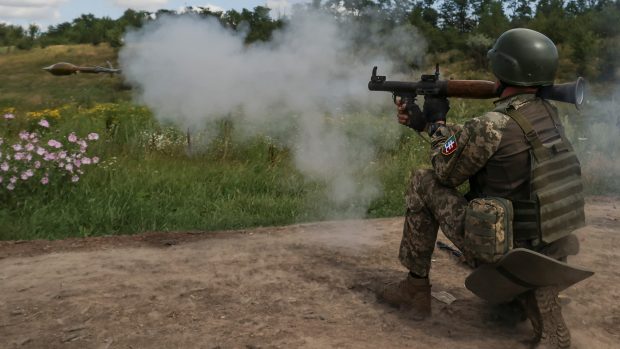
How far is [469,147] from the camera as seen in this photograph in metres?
3.25

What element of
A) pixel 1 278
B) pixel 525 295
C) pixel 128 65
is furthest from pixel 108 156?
pixel 525 295

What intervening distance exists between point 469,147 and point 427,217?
60 cm

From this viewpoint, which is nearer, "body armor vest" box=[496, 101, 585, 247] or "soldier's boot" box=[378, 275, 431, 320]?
"body armor vest" box=[496, 101, 585, 247]

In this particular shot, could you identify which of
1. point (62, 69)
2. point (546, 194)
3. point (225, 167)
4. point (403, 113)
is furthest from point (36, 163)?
point (546, 194)

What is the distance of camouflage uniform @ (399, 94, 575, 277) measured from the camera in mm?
3211

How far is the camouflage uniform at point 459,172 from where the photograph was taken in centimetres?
321

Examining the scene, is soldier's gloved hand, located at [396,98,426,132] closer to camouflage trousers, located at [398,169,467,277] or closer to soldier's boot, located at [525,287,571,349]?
camouflage trousers, located at [398,169,467,277]

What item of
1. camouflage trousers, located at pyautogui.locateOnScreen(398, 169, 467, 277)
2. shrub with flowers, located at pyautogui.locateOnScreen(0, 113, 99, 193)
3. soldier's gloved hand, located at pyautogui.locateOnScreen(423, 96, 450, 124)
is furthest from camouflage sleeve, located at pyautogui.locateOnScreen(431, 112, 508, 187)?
shrub with flowers, located at pyautogui.locateOnScreen(0, 113, 99, 193)

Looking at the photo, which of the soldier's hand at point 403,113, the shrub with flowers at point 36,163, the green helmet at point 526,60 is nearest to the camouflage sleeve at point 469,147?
the green helmet at point 526,60

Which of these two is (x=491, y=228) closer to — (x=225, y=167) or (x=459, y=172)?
(x=459, y=172)

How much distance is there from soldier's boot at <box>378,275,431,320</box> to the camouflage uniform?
73 millimetres

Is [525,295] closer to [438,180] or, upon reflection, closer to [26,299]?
[438,180]

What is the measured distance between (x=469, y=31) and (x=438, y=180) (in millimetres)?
5890

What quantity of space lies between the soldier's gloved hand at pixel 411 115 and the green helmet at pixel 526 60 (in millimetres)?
657
